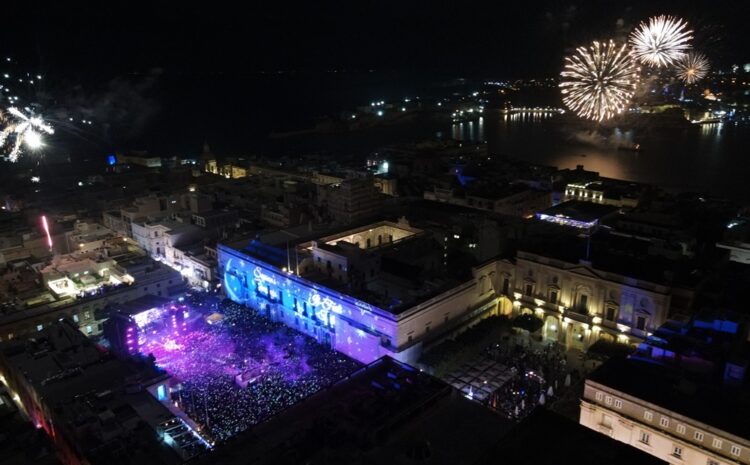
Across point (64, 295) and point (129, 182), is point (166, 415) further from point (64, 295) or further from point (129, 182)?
point (129, 182)

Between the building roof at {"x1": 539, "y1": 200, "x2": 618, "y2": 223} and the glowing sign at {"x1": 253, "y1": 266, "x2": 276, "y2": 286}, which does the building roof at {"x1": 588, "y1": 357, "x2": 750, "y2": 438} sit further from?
the building roof at {"x1": 539, "y1": 200, "x2": 618, "y2": 223}

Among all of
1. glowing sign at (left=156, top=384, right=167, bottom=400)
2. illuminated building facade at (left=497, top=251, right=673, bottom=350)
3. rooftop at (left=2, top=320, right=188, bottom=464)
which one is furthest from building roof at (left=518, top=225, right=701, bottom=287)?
rooftop at (left=2, top=320, right=188, bottom=464)

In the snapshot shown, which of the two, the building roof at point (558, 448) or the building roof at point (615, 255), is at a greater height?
the building roof at point (558, 448)

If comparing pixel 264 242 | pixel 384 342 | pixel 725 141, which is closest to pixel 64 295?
pixel 264 242

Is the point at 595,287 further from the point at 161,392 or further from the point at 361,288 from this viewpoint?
the point at 161,392

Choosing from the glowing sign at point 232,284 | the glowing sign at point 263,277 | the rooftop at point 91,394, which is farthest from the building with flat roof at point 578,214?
the rooftop at point 91,394

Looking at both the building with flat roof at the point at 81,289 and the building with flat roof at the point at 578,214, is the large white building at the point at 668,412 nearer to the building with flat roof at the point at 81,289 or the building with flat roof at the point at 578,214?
the building with flat roof at the point at 578,214

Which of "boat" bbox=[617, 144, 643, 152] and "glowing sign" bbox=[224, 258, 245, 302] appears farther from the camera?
"boat" bbox=[617, 144, 643, 152]
